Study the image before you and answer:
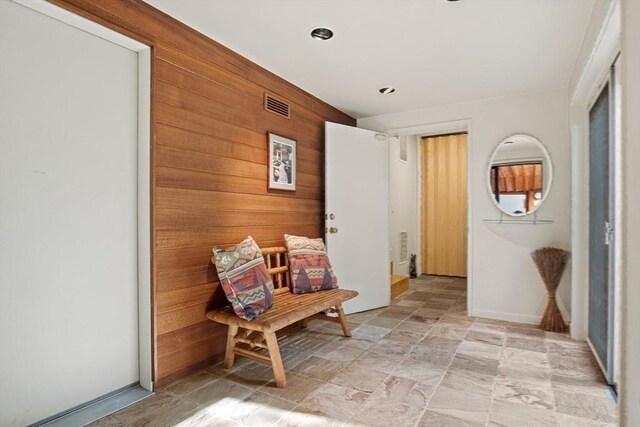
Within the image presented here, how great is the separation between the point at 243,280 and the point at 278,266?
67 centimetres

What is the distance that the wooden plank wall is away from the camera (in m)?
2.04

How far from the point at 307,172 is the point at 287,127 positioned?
52 cm

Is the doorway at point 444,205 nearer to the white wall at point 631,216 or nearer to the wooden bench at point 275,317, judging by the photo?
the wooden bench at point 275,317

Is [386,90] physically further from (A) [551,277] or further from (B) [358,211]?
(A) [551,277]

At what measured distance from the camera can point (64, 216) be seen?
1770 millimetres

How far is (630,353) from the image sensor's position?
118cm

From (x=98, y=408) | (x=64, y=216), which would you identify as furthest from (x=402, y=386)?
(x=64, y=216)

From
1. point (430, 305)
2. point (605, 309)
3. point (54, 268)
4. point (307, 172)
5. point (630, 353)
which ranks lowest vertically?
point (430, 305)

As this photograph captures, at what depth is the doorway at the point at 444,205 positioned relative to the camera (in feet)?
18.9

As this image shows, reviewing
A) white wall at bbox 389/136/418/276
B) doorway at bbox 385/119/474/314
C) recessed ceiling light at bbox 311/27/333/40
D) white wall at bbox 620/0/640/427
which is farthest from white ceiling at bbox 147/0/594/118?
white wall at bbox 389/136/418/276

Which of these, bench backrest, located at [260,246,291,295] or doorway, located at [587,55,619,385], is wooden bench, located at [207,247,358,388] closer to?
bench backrest, located at [260,246,291,295]

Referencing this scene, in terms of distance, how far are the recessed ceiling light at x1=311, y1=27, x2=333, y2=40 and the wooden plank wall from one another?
0.65m

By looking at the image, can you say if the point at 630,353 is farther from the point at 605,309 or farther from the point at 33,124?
the point at 33,124

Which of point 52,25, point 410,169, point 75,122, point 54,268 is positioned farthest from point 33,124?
point 410,169
